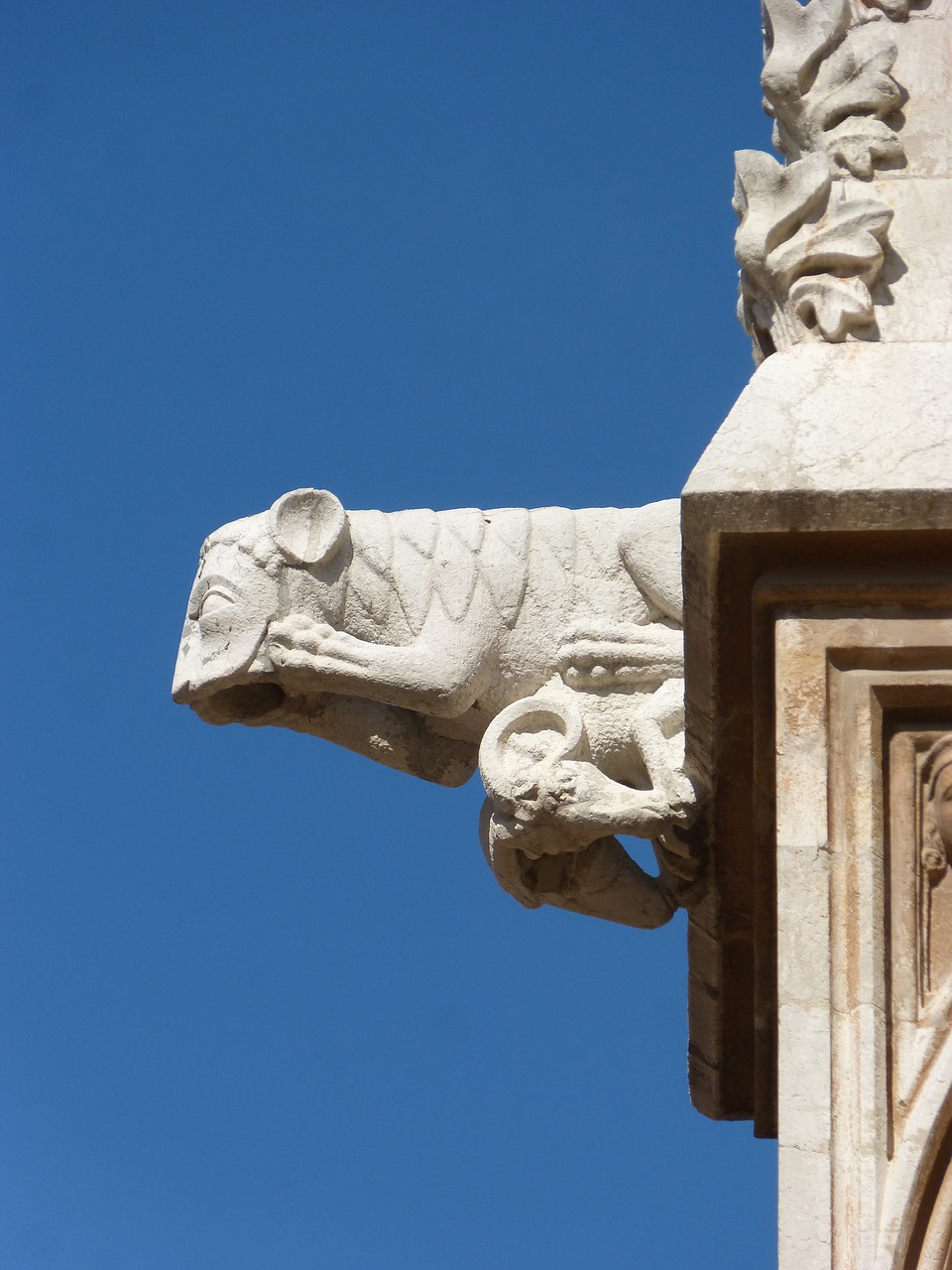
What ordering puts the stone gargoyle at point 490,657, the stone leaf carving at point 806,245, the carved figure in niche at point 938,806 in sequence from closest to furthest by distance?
the carved figure in niche at point 938,806 < the stone leaf carving at point 806,245 < the stone gargoyle at point 490,657

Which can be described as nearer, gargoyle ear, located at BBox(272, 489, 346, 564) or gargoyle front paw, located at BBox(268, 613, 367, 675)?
gargoyle front paw, located at BBox(268, 613, 367, 675)

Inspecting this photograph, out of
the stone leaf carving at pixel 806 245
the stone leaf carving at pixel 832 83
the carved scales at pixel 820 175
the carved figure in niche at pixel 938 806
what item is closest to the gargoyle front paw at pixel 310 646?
the carved scales at pixel 820 175

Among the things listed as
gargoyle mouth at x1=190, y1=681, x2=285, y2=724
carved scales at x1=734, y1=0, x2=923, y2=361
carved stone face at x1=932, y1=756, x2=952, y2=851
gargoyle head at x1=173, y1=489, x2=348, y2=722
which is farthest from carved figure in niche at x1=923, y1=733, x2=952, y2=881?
gargoyle mouth at x1=190, y1=681, x2=285, y2=724

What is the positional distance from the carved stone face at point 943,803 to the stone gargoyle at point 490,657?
178cm

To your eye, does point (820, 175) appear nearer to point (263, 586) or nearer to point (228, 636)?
point (263, 586)

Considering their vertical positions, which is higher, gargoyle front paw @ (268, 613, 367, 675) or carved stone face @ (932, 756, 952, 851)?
gargoyle front paw @ (268, 613, 367, 675)

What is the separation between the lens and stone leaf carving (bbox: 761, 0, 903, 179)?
24.8 feet

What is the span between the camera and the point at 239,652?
9188 mm

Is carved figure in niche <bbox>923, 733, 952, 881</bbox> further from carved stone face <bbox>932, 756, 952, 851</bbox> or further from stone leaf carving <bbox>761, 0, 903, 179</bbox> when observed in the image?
stone leaf carving <bbox>761, 0, 903, 179</bbox>

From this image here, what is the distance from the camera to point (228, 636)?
923 cm

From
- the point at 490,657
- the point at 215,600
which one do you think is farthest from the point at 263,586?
the point at 490,657

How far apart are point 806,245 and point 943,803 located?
5.40ft

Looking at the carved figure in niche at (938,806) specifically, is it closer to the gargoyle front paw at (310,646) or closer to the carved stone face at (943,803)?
the carved stone face at (943,803)

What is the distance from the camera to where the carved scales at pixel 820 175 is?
7305 mm
